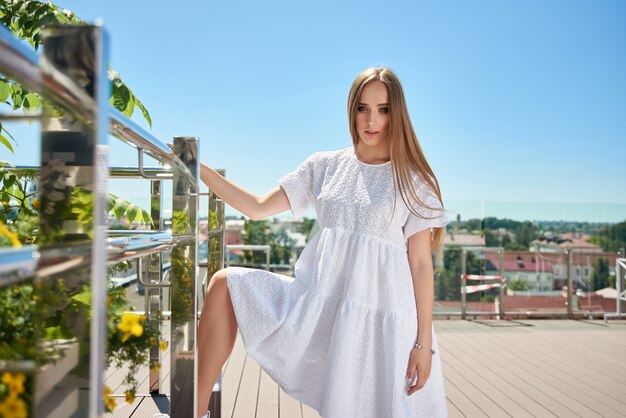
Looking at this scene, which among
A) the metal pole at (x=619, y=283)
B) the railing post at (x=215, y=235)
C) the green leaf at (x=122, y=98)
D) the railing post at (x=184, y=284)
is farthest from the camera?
the metal pole at (x=619, y=283)

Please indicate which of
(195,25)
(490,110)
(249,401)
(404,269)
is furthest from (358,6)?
(490,110)

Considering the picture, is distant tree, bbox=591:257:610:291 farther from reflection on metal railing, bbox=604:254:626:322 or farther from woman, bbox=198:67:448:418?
woman, bbox=198:67:448:418

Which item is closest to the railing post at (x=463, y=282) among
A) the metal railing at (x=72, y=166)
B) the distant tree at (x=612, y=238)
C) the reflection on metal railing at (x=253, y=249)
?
the distant tree at (x=612, y=238)

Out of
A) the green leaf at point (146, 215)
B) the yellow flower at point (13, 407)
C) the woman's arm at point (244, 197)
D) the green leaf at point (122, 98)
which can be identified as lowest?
the yellow flower at point (13, 407)

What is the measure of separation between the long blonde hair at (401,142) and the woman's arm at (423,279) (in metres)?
0.07

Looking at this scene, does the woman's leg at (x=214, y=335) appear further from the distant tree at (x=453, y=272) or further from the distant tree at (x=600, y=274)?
the distant tree at (x=600, y=274)

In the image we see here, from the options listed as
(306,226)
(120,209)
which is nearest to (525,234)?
(306,226)

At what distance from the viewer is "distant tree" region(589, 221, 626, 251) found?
8.15m

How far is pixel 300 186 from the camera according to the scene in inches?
89.7

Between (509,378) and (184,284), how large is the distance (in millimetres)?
3302

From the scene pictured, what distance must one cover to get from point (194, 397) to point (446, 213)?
1.06 metres

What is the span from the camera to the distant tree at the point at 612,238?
26.7 feet

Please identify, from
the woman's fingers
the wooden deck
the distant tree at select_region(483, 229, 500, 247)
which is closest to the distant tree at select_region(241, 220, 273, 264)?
the wooden deck

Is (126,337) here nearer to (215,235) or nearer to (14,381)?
(14,381)
